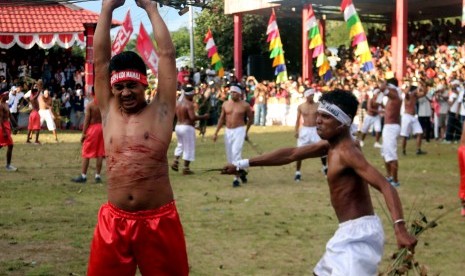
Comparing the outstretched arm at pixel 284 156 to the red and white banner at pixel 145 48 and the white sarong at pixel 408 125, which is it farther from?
the red and white banner at pixel 145 48

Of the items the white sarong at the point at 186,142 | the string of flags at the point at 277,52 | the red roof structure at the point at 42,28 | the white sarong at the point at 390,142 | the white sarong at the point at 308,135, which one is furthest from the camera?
the string of flags at the point at 277,52

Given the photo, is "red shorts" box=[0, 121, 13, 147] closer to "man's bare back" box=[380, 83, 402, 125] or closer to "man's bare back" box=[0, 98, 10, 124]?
"man's bare back" box=[0, 98, 10, 124]

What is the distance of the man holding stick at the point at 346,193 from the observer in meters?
5.46

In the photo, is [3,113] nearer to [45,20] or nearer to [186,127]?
[186,127]

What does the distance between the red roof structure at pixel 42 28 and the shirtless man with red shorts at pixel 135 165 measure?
27.8 meters

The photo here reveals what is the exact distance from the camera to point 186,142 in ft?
56.4

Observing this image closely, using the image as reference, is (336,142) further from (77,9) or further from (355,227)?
(77,9)

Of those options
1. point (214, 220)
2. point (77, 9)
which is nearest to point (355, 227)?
point (214, 220)

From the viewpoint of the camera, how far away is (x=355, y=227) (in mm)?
5547

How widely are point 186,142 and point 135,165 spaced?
11.8 m

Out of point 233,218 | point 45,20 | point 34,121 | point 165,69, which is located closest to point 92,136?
point 233,218

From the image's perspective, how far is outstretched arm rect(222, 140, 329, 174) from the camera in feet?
19.6

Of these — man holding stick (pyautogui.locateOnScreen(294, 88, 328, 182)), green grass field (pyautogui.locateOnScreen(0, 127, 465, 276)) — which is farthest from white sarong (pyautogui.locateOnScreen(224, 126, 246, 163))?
man holding stick (pyautogui.locateOnScreen(294, 88, 328, 182))

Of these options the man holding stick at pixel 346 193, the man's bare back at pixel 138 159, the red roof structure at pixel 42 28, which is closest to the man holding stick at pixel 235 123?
the man holding stick at pixel 346 193
